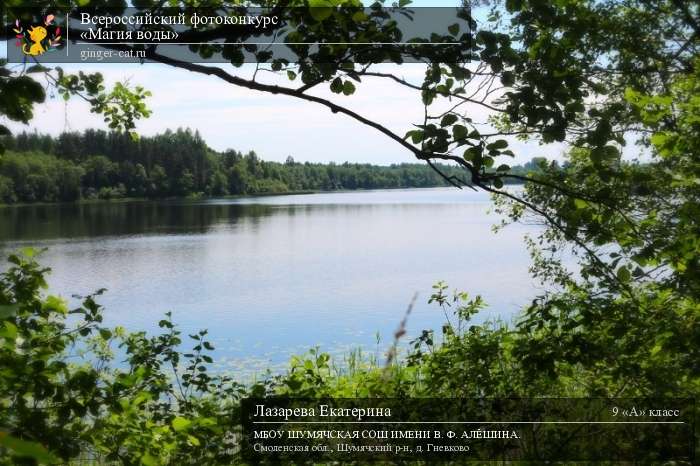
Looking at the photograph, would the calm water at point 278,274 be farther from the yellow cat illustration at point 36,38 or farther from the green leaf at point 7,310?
the green leaf at point 7,310

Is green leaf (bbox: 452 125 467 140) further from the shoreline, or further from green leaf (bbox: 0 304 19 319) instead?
the shoreline

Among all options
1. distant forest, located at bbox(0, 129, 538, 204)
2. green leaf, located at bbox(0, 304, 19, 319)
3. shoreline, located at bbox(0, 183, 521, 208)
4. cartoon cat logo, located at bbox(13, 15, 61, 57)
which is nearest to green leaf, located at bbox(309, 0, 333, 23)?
cartoon cat logo, located at bbox(13, 15, 61, 57)

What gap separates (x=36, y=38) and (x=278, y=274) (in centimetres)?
1897

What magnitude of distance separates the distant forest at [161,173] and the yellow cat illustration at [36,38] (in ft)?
163

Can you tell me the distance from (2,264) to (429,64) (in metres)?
21.8

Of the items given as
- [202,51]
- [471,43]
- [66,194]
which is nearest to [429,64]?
[471,43]

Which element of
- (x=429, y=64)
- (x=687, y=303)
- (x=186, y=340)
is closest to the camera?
(x=429, y=64)

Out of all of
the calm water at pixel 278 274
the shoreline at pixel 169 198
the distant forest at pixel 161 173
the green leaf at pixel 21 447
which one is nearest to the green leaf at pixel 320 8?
the green leaf at pixel 21 447

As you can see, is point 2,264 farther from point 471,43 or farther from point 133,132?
point 471,43

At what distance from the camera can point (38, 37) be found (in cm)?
245

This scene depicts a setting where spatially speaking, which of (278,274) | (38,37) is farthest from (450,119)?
(278,274)

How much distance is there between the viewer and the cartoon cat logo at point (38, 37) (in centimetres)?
244

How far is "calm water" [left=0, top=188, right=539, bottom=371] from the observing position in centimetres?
1317

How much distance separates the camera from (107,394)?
2.73 m
